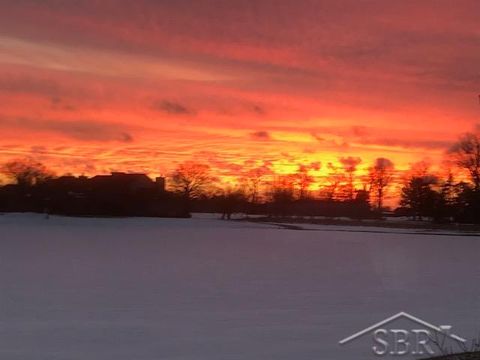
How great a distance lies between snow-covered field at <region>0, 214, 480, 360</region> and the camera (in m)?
8.28

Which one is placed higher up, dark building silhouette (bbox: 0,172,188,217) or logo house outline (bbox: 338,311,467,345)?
dark building silhouette (bbox: 0,172,188,217)

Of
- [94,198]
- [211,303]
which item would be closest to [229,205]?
[94,198]

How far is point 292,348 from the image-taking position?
27.2ft

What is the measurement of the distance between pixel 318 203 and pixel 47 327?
7244 cm

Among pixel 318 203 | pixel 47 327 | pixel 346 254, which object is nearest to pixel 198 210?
pixel 318 203

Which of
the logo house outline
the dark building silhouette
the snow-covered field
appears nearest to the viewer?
the snow-covered field

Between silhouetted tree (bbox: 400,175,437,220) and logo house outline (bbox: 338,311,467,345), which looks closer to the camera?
logo house outline (bbox: 338,311,467,345)

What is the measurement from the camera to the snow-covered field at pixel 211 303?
8281 mm

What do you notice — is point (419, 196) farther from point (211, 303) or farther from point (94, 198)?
point (211, 303)

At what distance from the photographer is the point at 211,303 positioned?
11789 millimetres

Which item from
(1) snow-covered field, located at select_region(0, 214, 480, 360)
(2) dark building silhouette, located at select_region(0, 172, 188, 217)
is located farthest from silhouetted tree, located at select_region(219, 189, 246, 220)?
(1) snow-covered field, located at select_region(0, 214, 480, 360)

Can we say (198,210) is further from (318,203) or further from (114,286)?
(114,286)

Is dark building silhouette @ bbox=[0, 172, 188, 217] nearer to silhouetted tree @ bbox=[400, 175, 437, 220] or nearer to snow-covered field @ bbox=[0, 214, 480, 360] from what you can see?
silhouetted tree @ bbox=[400, 175, 437, 220]

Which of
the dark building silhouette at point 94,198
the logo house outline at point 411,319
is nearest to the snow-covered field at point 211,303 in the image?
the logo house outline at point 411,319
